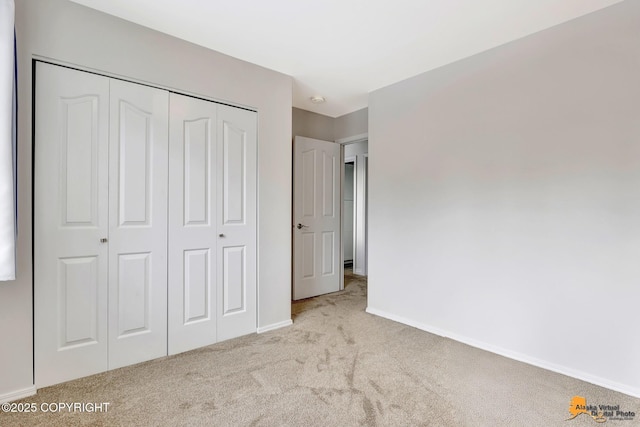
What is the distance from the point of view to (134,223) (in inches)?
88.5

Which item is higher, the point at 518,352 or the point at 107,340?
the point at 107,340

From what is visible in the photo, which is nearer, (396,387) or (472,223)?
(396,387)

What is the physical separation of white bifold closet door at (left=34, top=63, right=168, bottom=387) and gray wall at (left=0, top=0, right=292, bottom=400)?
6cm

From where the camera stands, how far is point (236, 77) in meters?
2.75

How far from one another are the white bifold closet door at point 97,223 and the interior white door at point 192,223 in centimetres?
8

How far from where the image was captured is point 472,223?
2.69 metres

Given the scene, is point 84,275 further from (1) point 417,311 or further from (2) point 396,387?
(1) point 417,311

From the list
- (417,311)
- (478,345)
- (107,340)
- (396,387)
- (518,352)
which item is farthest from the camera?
(417,311)

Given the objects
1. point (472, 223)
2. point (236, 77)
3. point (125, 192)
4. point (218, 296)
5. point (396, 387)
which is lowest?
point (396, 387)

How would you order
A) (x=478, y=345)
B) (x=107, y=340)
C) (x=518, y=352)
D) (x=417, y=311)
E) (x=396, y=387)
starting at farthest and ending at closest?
(x=417, y=311) → (x=478, y=345) → (x=518, y=352) → (x=107, y=340) → (x=396, y=387)

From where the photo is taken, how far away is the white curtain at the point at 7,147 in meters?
1.65

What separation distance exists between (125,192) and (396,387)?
225cm

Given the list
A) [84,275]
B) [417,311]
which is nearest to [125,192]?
[84,275]

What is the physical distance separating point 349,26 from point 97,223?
2.22 meters
